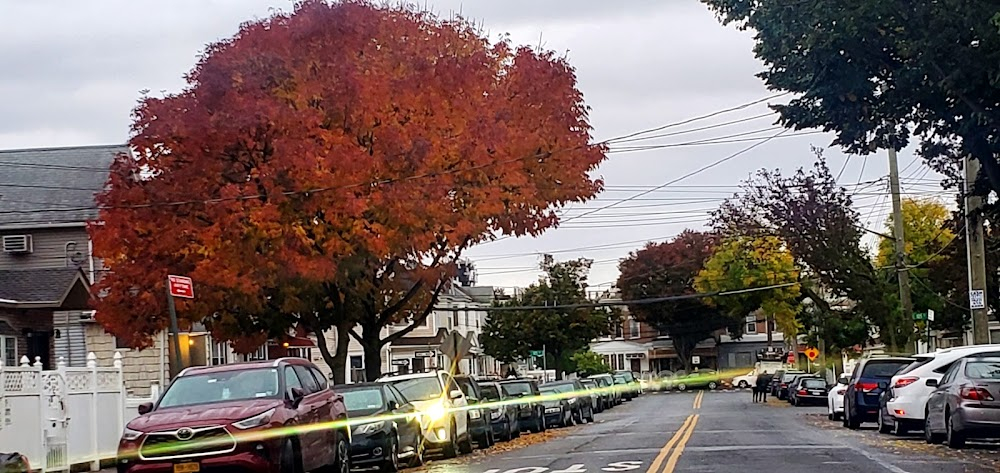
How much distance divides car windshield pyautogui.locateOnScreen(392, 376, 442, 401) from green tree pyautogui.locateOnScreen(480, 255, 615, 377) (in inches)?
1981

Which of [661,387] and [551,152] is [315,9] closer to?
[551,152]

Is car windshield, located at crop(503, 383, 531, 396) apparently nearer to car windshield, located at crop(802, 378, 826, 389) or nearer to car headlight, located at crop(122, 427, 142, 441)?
car windshield, located at crop(802, 378, 826, 389)

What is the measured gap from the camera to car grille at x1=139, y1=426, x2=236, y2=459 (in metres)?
15.3

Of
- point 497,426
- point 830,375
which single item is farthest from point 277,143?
point 830,375

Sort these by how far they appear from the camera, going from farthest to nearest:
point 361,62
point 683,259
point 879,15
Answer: point 683,259 < point 361,62 < point 879,15

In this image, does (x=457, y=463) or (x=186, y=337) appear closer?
(x=457, y=463)

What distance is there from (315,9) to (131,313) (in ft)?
24.4

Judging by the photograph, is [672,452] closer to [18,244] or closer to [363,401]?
[363,401]

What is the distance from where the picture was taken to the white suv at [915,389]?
23.9 m

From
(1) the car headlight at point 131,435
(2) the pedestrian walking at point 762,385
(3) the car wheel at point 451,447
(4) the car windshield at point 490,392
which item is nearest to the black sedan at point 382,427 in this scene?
(3) the car wheel at point 451,447

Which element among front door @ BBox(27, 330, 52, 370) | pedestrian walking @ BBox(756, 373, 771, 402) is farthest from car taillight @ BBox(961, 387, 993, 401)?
pedestrian walking @ BBox(756, 373, 771, 402)

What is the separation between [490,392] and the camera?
31672 mm

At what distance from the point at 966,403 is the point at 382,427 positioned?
8770mm

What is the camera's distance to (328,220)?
2644 cm
